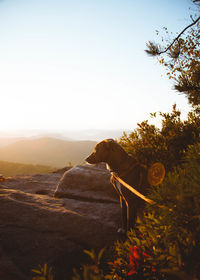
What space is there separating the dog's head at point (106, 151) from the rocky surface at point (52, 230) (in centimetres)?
145

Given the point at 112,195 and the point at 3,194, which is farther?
the point at 112,195

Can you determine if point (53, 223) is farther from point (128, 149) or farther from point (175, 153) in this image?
point (175, 153)

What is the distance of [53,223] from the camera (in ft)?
11.7

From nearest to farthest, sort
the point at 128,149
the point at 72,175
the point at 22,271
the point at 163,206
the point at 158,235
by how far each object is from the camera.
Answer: the point at 163,206
the point at 158,235
the point at 22,271
the point at 128,149
the point at 72,175

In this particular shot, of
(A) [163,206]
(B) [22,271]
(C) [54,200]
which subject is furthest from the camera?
(C) [54,200]

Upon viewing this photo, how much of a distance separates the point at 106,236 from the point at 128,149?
2004mm

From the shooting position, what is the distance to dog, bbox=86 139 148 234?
3531 millimetres

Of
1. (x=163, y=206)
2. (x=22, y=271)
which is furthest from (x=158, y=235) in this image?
(x=22, y=271)

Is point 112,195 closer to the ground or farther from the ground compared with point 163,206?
closer to the ground

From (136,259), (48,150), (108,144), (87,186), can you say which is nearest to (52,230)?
(87,186)

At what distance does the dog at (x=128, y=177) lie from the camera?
3.53m

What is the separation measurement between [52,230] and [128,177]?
190 centimetres

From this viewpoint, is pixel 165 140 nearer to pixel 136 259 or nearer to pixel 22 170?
pixel 136 259

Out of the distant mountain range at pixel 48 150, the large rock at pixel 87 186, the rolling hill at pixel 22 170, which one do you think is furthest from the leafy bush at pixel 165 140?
the distant mountain range at pixel 48 150
